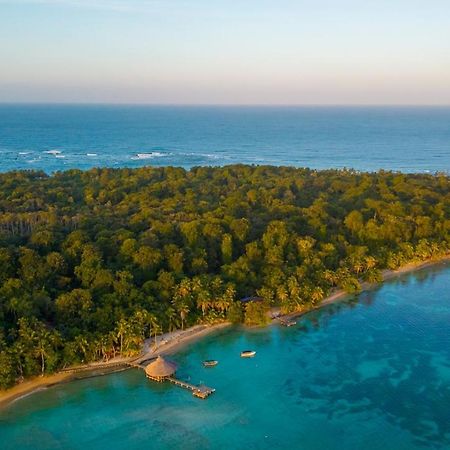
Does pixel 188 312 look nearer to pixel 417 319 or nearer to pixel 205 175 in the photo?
pixel 417 319

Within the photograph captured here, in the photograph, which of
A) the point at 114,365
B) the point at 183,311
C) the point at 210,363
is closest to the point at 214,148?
the point at 183,311

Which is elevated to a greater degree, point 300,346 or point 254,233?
point 254,233

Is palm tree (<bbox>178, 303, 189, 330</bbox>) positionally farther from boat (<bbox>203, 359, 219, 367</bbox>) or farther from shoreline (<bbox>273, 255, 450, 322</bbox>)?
shoreline (<bbox>273, 255, 450, 322</bbox>)

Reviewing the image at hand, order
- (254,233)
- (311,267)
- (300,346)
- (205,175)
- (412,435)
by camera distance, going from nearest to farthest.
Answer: (412,435) < (300,346) < (311,267) < (254,233) < (205,175)

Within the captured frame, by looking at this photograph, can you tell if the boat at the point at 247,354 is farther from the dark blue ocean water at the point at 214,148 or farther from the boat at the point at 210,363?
the dark blue ocean water at the point at 214,148

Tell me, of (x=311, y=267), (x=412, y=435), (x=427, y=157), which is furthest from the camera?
(x=427, y=157)

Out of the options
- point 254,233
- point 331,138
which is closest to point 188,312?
A: point 254,233
